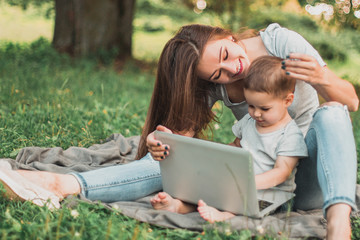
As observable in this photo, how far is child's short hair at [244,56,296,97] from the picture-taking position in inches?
87.4

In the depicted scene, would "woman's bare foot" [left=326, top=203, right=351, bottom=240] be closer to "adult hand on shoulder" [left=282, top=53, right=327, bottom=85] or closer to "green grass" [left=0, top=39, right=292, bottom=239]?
"green grass" [left=0, top=39, right=292, bottom=239]

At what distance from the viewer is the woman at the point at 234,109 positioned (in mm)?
2082

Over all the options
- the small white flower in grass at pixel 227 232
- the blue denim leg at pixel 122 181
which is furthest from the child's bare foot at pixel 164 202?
the small white flower in grass at pixel 227 232

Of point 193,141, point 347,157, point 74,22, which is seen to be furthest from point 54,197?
point 74,22

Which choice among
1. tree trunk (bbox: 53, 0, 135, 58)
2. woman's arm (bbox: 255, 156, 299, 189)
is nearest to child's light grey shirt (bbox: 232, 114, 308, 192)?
woman's arm (bbox: 255, 156, 299, 189)

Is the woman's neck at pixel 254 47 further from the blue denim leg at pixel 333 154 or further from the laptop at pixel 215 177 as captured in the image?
the laptop at pixel 215 177

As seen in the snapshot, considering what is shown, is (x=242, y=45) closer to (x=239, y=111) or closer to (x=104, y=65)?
(x=239, y=111)

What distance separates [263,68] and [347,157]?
58 centimetres

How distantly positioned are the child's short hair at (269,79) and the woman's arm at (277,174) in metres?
0.33

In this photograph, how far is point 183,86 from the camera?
8.62 ft

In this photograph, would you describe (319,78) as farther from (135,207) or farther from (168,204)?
(135,207)

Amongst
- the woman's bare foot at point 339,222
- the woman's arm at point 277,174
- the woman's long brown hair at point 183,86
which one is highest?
the woman's long brown hair at point 183,86

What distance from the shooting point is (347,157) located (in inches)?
82.0

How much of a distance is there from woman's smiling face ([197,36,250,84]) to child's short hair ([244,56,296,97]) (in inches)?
10.0
